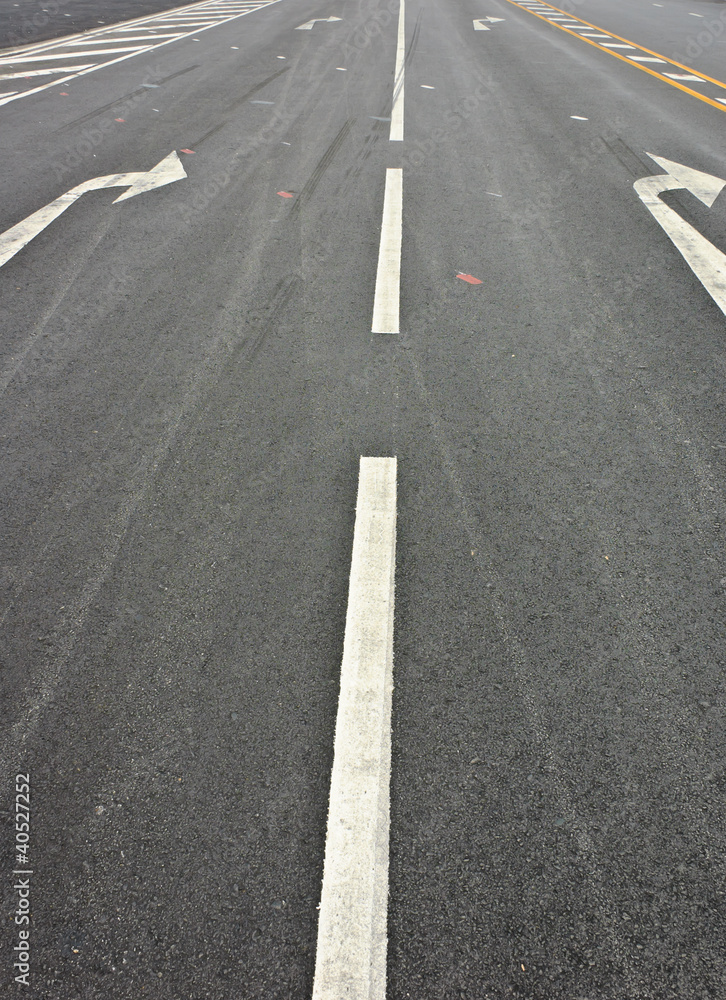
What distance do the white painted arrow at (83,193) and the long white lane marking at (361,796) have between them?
4.71m

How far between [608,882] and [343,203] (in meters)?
6.53

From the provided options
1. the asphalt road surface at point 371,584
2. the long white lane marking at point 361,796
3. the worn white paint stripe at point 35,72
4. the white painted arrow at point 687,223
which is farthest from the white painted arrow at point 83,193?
the worn white paint stripe at point 35,72

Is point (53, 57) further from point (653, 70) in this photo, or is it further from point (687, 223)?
point (687, 223)

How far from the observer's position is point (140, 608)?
9.10 ft

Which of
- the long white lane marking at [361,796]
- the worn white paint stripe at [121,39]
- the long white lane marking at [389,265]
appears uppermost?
the worn white paint stripe at [121,39]

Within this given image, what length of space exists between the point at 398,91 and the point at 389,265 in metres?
8.04

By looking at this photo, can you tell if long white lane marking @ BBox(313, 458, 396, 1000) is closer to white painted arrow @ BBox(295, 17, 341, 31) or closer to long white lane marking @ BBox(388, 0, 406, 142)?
long white lane marking @ BBox(388, 0, 406, 142)

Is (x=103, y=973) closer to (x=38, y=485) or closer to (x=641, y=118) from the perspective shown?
(x=38, y=485)

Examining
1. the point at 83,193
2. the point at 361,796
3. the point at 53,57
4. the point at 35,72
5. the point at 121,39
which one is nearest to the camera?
the point at 361,796

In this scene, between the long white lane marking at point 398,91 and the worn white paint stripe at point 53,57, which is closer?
the long white lane marking at point 398,91

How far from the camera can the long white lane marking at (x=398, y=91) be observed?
30.7 feet

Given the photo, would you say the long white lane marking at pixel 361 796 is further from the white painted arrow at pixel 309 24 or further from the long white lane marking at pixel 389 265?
the white painted arrow at pixel 309 24

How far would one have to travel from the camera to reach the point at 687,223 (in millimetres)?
6559

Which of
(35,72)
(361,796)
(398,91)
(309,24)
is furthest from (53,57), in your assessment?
(361,796)
